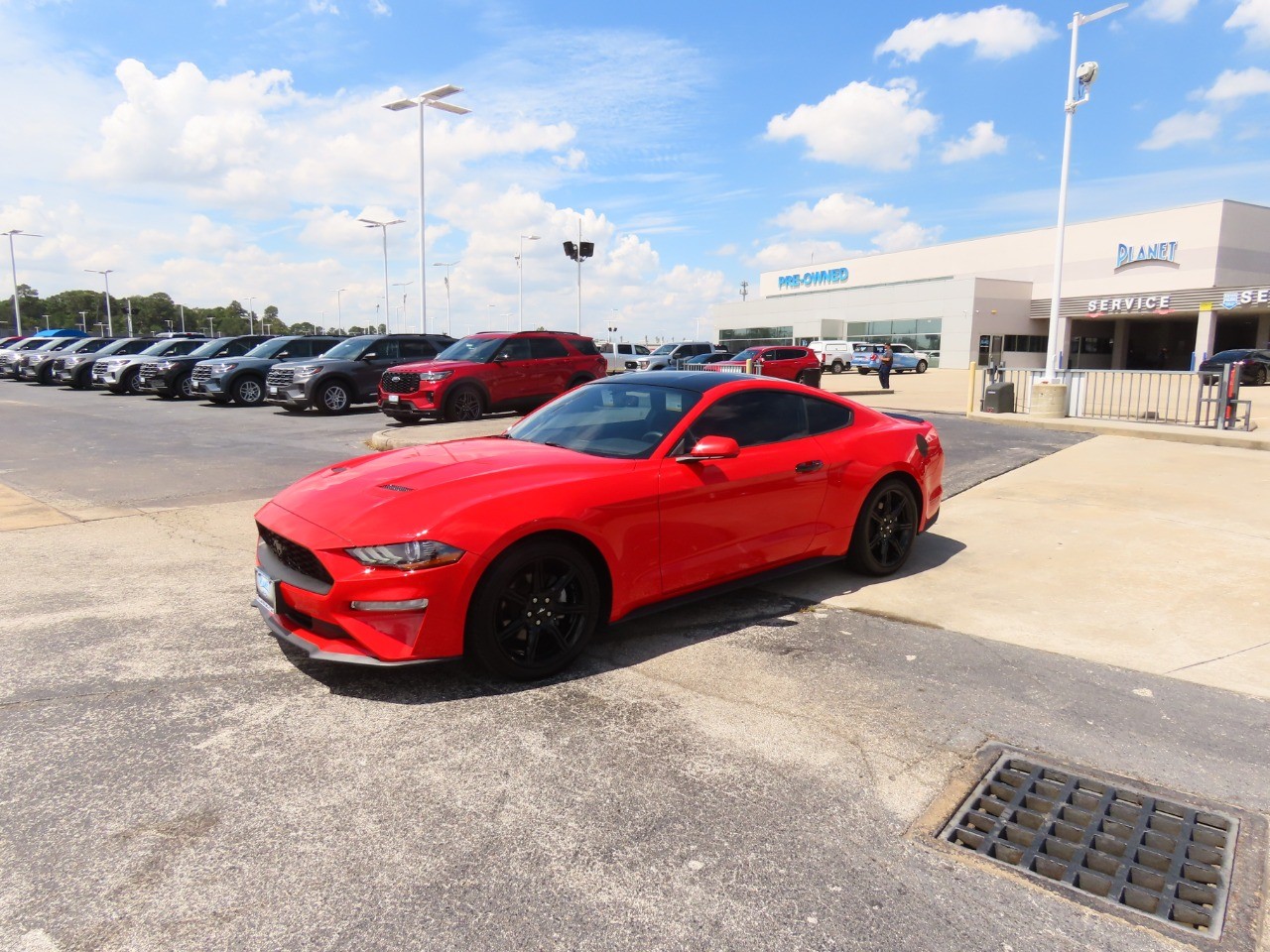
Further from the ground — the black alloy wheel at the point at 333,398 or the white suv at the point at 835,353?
the white suv at the point at 835,353

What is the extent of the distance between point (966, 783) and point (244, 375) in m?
21.6

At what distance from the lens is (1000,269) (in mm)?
58969

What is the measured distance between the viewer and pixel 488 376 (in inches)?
622

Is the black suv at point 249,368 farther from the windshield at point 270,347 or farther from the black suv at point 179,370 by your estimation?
the black suv at point 179,370

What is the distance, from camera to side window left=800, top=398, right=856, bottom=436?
18.2ft

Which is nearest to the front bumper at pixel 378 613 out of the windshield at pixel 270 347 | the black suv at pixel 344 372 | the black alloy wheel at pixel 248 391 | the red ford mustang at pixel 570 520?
the red ford mustang at pixel 570 520

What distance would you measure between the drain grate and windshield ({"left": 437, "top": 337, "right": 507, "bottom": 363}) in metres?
13.9

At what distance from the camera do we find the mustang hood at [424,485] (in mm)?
3760

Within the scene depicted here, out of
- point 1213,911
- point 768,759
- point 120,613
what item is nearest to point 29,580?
point 120,613

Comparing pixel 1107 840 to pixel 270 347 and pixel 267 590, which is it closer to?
pixel 267 590

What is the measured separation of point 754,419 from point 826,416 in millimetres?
721

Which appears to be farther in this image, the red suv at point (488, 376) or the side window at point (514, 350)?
the side window at point (514, 350)

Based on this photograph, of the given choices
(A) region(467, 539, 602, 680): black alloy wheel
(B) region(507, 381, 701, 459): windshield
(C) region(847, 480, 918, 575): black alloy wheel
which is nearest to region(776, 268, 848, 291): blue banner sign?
(C) region(847, 480, 918, 575): black alloy wheel

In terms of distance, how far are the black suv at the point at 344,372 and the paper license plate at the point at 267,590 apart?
1453 cm
